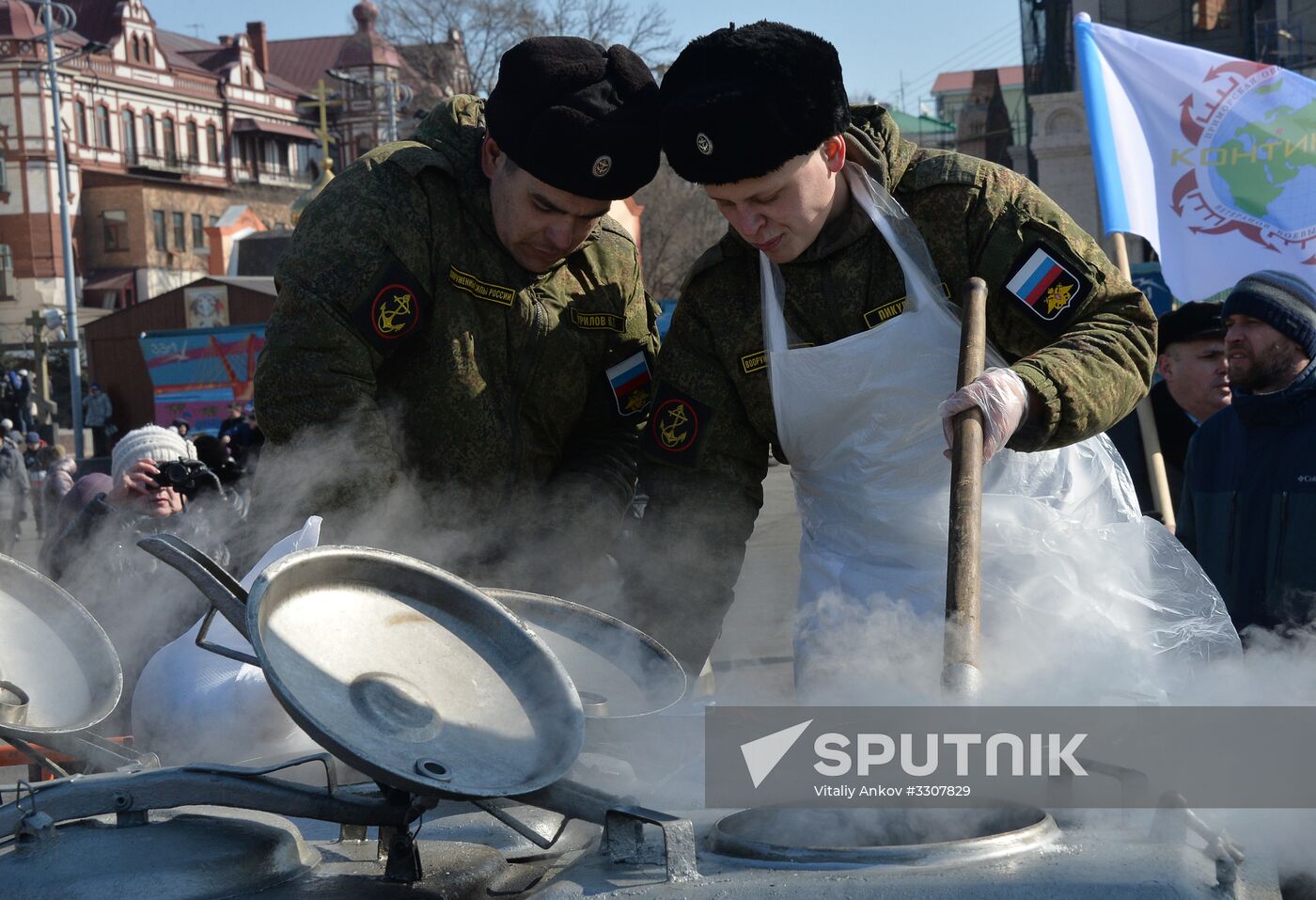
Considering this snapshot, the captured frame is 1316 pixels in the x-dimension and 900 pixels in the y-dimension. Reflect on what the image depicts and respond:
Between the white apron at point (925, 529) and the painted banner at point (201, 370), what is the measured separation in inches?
659

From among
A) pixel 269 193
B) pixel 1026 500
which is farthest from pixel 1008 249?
pixel 269 193

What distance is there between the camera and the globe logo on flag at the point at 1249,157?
545 centimetres

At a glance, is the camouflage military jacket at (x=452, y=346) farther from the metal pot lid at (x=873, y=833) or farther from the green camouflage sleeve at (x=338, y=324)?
the metal pot lid at (x=873, y=833)

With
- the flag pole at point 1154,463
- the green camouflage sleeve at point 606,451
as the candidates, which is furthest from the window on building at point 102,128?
the green camouflage sleeve at point 606,451

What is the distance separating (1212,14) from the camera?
80.7 feet

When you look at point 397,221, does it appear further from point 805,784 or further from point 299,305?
point 805,784

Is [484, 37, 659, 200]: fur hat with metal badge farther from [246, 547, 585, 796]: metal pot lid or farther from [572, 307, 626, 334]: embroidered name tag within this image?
[246, 547, 585, 796]: metal pot lid

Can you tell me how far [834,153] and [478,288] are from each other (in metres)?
0.77

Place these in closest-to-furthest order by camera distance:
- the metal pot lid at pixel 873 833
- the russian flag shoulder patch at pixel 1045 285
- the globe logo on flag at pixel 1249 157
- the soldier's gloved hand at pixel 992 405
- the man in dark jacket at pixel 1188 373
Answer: the metal pot lid at pixel 873 833, the soldier's gloved hand at pixel 992 405, the russian flag shoulder patch at pixel 1045 285, the man in dark jacket at pixel 1188 373, the globe logo on flag at pixel 1249 157

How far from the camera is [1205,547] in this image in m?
4.16

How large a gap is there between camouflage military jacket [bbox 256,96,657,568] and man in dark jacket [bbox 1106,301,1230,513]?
2.52m

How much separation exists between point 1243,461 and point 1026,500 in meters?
1.90

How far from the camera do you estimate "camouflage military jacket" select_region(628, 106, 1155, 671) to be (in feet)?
7.81

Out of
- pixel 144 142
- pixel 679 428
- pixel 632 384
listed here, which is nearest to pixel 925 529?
pixel 679 428
